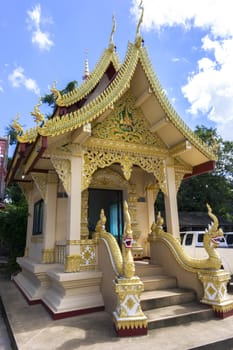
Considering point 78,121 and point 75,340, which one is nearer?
point 75,340

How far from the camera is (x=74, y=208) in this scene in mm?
4762

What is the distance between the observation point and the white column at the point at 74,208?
4621 mm

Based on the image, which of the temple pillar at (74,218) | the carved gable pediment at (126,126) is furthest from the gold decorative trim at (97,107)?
the temple pillar at (74,218)

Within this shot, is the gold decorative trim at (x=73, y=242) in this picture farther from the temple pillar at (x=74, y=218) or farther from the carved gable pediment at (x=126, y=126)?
the carved gable pediment at (x=126, y=126)

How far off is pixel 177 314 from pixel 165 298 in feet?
1.38

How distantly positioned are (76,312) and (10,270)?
6768 mm

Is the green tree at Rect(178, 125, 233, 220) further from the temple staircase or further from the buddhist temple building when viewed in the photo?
the temple staircase

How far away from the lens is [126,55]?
555 centimetres

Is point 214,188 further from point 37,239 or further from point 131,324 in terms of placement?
point 131,324

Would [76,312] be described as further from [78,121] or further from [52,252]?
[78,121]

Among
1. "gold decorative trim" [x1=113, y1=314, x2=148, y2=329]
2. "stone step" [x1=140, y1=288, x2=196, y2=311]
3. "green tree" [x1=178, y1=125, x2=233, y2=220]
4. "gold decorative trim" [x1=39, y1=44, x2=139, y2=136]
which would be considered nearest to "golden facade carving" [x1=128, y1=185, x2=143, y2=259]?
"stone step" [x1=140, y1=288, x2=196, y2=311]

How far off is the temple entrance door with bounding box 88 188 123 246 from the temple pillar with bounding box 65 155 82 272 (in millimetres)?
1889

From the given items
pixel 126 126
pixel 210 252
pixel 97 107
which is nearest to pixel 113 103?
pixel 97 107

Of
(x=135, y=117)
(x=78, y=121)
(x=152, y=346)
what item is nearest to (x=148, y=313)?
(x=152, y=346)
